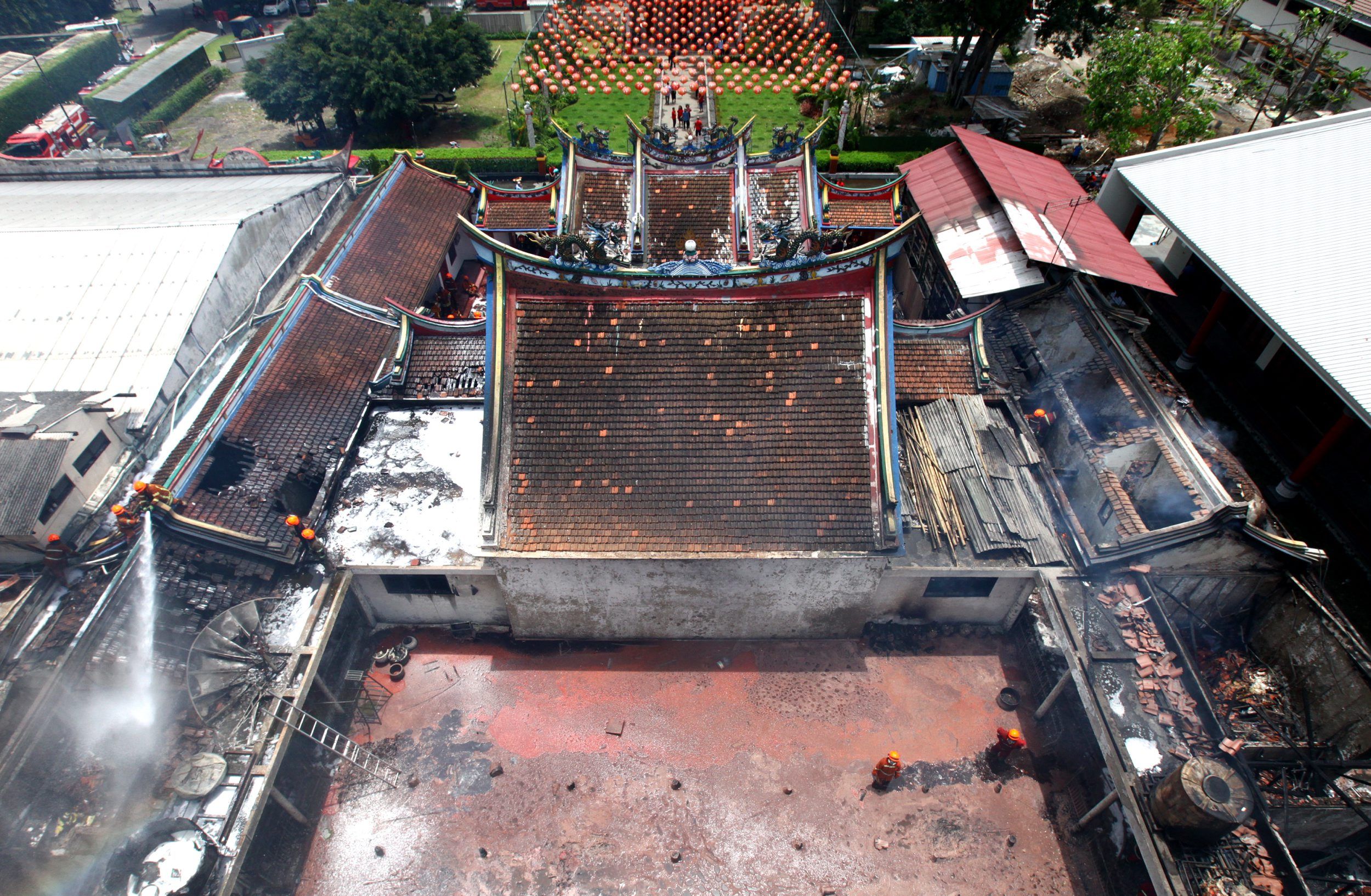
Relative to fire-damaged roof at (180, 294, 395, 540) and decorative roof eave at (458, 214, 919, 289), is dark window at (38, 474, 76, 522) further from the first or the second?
decorative roof eave at (458, 214, 919, 289)

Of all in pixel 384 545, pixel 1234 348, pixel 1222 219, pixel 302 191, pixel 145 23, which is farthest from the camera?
pixel 145 23

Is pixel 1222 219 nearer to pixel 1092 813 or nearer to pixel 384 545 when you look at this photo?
pixel 1092 813

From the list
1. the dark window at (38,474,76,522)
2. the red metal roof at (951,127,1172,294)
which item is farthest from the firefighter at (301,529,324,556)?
the red metal roof at (951,127,1172,294)

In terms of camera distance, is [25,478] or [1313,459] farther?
[1313,459]

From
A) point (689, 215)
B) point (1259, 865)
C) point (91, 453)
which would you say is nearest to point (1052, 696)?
point (1259, 865)

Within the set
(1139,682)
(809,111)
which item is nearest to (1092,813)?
(1139,682)

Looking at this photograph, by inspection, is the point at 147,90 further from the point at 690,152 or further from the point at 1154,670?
the point at 1154,670

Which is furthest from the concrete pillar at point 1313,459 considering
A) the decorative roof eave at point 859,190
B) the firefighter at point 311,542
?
the firefighter at point 311,542
